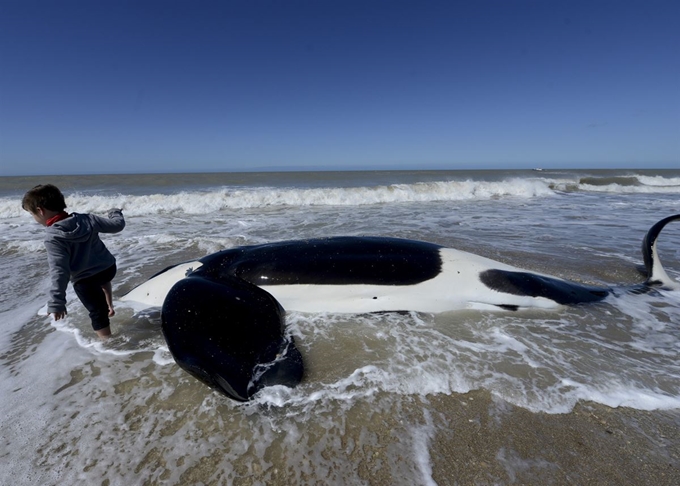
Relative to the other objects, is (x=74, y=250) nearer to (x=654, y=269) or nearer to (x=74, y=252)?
(x=74, y=252)

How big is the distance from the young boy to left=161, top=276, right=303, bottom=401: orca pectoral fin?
1.03 m

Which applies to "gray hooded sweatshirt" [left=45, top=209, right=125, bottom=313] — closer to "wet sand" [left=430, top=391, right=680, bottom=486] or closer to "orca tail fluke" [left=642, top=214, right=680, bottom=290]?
"wet sand" [left=430, top=391, right=680, bottom=486]

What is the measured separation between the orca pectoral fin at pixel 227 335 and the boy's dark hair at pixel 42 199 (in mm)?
1380

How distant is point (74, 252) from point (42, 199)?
54 centimetres

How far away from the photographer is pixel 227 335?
8.30 ft

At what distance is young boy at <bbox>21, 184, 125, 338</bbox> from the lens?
9.59ft

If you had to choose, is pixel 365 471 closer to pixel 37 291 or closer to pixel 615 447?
pixel 615 447

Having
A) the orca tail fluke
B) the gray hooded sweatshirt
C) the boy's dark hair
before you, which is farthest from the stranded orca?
the boy's dark hair

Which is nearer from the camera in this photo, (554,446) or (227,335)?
(554,446)

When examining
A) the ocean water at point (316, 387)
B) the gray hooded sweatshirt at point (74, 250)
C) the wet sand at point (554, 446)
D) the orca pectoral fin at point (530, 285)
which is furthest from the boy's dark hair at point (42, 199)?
the orca pectoral fin at point (530, 285)

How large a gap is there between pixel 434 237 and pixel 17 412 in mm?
7199

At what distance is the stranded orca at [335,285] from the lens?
2.81 m

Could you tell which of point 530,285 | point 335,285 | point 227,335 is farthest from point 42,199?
point 530,285

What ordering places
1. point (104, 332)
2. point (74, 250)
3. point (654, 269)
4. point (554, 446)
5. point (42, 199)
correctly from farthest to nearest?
point (654, 269), point (104, 332), point (74, 250), point (42, 199), point (554, 446)
